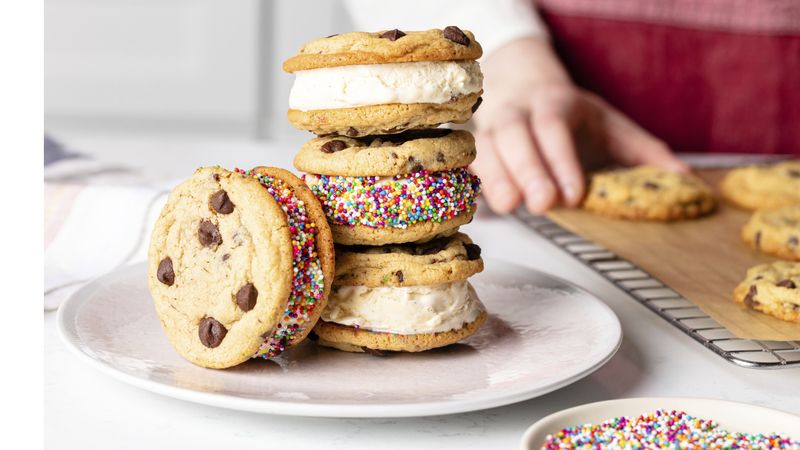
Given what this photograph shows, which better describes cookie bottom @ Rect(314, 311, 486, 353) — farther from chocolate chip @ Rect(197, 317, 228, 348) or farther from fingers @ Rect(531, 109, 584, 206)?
fingers @ Rect(531, 109, 584, 206)

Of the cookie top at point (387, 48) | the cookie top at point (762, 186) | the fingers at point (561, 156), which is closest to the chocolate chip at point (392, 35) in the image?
the cookie top at point (387, 48)

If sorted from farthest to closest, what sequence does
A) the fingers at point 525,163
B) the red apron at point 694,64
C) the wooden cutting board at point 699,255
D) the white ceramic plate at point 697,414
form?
the red apron at point 694,64 < the fingers at point 525,163 < the wooden cutting board at point 699,255 < the white ceramic plate at point 697,414

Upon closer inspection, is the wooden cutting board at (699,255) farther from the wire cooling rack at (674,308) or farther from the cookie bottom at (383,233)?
the cookie bottom at (383,233)

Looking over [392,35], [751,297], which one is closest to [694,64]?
[751,297]

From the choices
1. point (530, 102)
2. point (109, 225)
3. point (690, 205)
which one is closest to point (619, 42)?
point (530, 102)

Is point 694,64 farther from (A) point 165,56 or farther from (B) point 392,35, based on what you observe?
(A) point 165,56

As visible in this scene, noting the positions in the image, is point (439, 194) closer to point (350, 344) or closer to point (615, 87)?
point (350, 344)

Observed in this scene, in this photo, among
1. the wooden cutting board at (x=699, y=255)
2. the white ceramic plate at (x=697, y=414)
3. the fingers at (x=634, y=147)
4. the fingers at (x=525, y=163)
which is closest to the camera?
the white ceramic plate at (x=697, y=414)

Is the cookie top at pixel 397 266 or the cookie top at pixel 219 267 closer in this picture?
the cookie top at pixel 219 267
